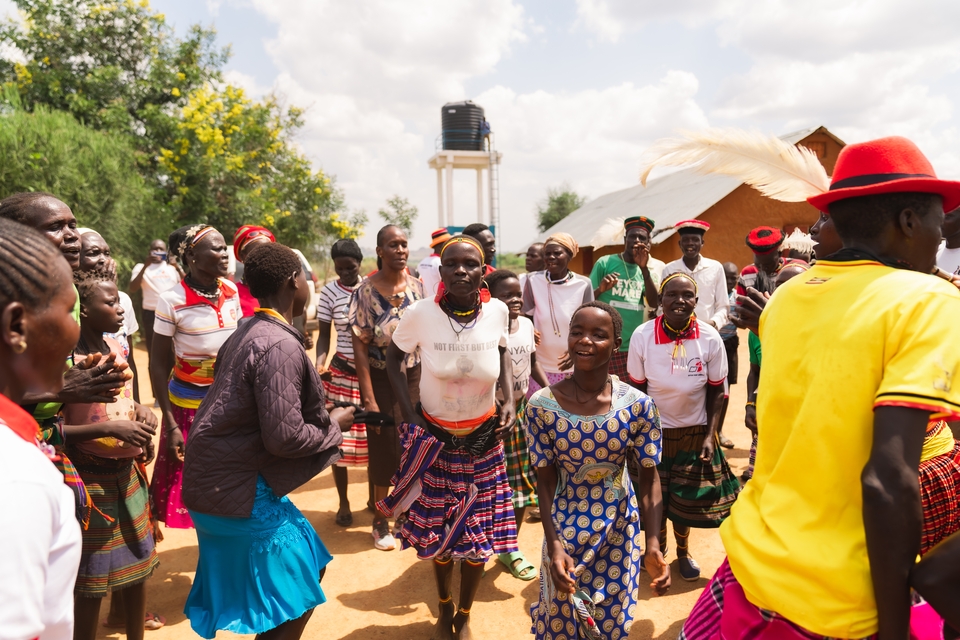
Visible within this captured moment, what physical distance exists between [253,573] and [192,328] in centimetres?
181

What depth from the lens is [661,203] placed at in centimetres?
2141

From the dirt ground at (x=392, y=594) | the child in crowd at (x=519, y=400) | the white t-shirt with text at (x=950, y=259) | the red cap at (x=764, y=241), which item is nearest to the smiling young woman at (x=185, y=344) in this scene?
the dirt ground at (x=392, y=594)

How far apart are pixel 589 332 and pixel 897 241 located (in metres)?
1.41

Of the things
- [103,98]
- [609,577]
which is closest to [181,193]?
[103,98]

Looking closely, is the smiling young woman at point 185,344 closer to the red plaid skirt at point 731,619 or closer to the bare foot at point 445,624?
the bare foot at point 445,624

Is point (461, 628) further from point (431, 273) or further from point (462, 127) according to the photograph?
point (462, 127)

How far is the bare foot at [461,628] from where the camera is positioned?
350 centimetres

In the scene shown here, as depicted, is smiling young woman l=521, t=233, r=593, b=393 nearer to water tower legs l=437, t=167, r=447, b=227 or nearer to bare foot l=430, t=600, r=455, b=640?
bare foot l=430, t=600, r=455, b=640

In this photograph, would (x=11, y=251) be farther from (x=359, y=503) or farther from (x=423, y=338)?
(x=359, y=503)

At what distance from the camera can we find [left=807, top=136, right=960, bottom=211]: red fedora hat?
154cm

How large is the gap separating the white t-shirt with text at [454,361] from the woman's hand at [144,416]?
1310mm

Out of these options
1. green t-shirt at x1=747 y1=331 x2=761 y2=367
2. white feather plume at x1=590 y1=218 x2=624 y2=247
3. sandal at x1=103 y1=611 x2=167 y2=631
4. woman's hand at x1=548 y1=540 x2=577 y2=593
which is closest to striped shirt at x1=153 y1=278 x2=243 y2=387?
sandal at x1=103 y1=611 x2=167 y2=631

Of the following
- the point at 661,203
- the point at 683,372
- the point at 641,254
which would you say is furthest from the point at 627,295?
the point at 661,203

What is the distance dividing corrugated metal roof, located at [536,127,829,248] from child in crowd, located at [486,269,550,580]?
16.1 ft
